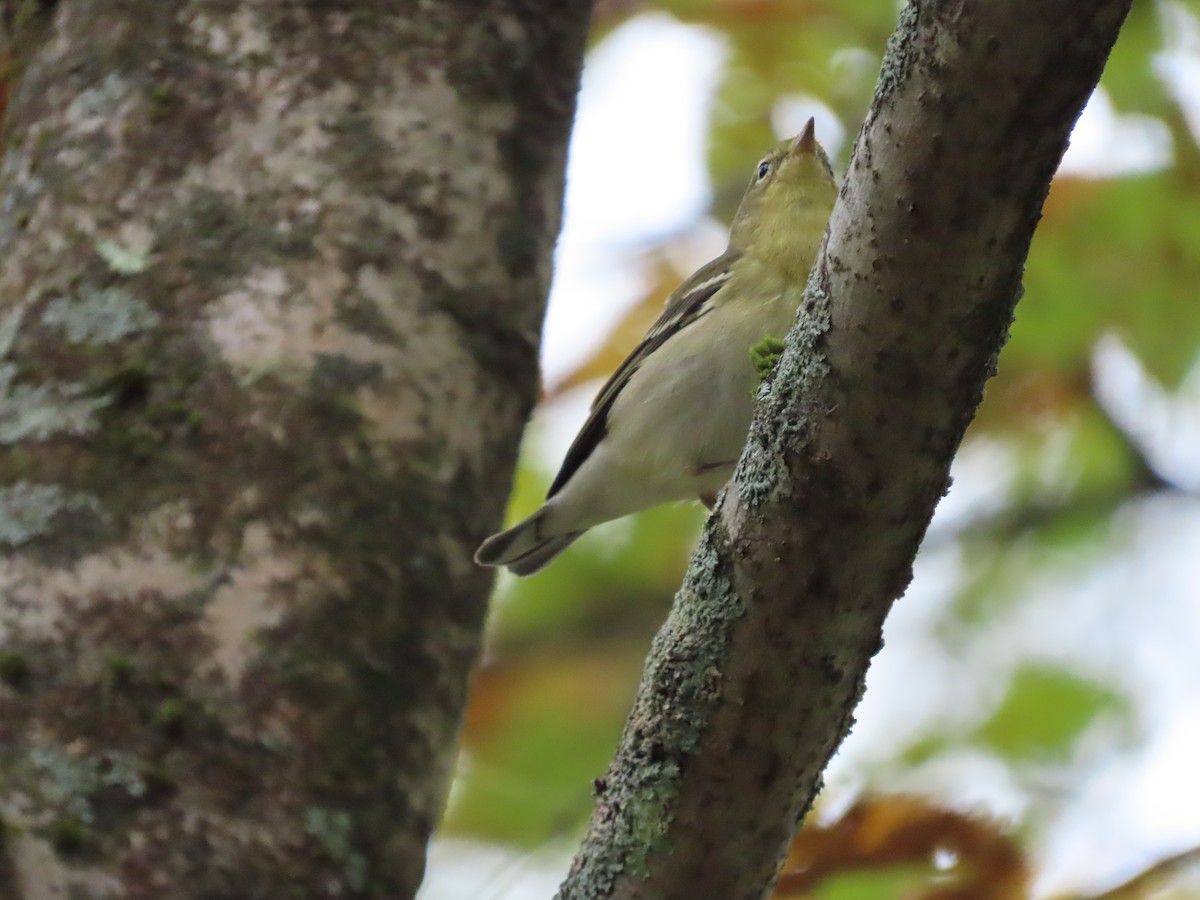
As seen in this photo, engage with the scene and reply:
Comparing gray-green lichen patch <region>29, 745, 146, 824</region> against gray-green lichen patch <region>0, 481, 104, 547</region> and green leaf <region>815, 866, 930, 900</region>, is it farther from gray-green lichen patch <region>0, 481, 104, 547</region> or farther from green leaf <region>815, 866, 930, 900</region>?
green leaf <region>815, 866, 930, 900</region>

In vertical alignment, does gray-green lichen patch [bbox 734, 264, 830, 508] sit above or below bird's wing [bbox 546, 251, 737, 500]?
below

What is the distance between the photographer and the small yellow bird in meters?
3.95

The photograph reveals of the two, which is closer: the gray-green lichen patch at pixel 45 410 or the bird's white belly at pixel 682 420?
the gray-green lichen patch at pixel 45 410

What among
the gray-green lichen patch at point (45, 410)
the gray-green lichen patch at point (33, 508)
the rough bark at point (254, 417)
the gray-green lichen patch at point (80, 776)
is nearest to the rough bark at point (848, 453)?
the rough bark at point (254, 417)

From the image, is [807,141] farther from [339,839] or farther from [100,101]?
[339,839]

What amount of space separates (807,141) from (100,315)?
2.64 meters

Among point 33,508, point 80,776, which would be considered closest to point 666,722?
point 80,776

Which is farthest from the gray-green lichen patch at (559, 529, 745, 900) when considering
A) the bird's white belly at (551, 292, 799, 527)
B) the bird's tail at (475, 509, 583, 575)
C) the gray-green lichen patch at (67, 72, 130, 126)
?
the gray-green lichen patch at (67, 72, 130, 126)

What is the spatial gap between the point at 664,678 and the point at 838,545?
36 cm

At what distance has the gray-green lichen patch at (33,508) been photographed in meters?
2.62

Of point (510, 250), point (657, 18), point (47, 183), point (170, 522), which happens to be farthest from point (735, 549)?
point (657, 18)

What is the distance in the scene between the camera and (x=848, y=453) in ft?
5.88

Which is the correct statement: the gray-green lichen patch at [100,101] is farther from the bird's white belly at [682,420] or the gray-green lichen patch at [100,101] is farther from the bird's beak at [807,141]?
the bird's beak at [807,141]

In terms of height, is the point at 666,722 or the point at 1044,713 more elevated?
the point at 1044,713
